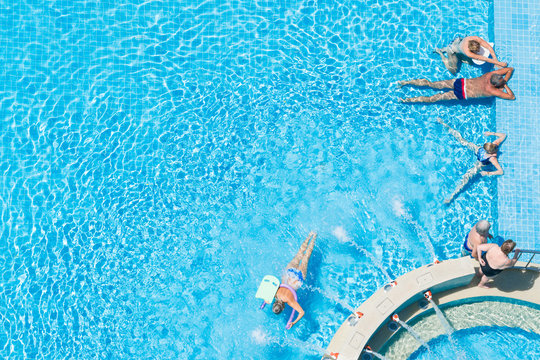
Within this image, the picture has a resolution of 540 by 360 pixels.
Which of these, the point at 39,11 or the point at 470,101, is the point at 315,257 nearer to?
the point at 470,101

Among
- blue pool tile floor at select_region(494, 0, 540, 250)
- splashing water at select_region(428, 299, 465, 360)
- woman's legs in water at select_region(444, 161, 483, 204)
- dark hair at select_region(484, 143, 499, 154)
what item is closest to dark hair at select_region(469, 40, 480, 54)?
blue pool tile floor at select_region(494, 0, 540, 250)

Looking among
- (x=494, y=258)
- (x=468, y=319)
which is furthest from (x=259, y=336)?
(x=494, y=258)

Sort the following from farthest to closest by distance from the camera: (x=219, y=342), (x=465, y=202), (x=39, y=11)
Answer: (x=39, y=11)
(x=465, y=202)
(x=219, y=342)

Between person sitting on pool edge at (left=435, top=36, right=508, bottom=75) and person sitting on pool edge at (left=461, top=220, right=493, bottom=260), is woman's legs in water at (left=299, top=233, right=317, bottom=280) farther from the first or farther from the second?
person sitting on pool edge at (left=435, top=36, right=508, bottom=75)

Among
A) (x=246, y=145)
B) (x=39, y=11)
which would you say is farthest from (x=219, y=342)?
(x=39, y=11)

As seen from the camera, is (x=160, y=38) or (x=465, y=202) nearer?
(x=465, y=202)
